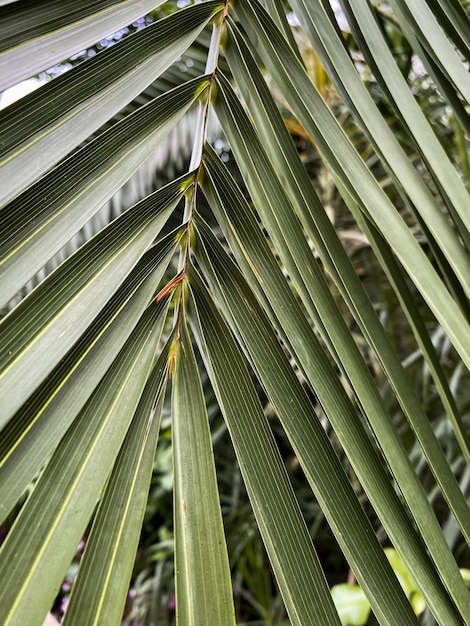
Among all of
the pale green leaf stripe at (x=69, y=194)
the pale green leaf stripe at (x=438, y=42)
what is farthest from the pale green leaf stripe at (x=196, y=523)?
the pale green leaf stripe at (x=438, y=42)

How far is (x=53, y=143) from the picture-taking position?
0.24 meters

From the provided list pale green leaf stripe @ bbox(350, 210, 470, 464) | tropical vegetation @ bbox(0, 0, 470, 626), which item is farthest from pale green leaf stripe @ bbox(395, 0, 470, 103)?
pale green leaf stripe @ bbox(350, 210, 470, 464)

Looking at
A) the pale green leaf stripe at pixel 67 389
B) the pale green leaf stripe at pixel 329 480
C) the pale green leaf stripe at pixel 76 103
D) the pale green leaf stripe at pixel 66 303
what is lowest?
the pale green leaf stripe at pixel 329 480

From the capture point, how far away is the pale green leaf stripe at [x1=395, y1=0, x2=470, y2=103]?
281 millimetres

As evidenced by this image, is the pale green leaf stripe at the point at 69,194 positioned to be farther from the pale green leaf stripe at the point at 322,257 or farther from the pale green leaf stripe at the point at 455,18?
the pale green leaf stripe at the point at 455,18

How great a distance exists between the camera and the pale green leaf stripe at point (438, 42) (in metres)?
0.28

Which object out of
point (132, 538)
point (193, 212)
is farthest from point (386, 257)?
point (132, 538)

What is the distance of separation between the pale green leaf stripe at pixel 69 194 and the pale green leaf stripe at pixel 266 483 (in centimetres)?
9

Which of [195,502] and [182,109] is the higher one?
[182,109]

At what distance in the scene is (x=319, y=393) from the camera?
269 millimetres

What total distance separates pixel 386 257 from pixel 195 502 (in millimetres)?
220

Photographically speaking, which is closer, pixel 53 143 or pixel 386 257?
pixel 53 143

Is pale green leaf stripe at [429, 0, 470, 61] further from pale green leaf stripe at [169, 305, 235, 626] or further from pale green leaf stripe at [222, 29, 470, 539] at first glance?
pale green leaf stripe at [169, 305, 235, 626]

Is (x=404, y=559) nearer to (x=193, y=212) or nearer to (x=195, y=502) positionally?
Answer: (x=195, y=502)
